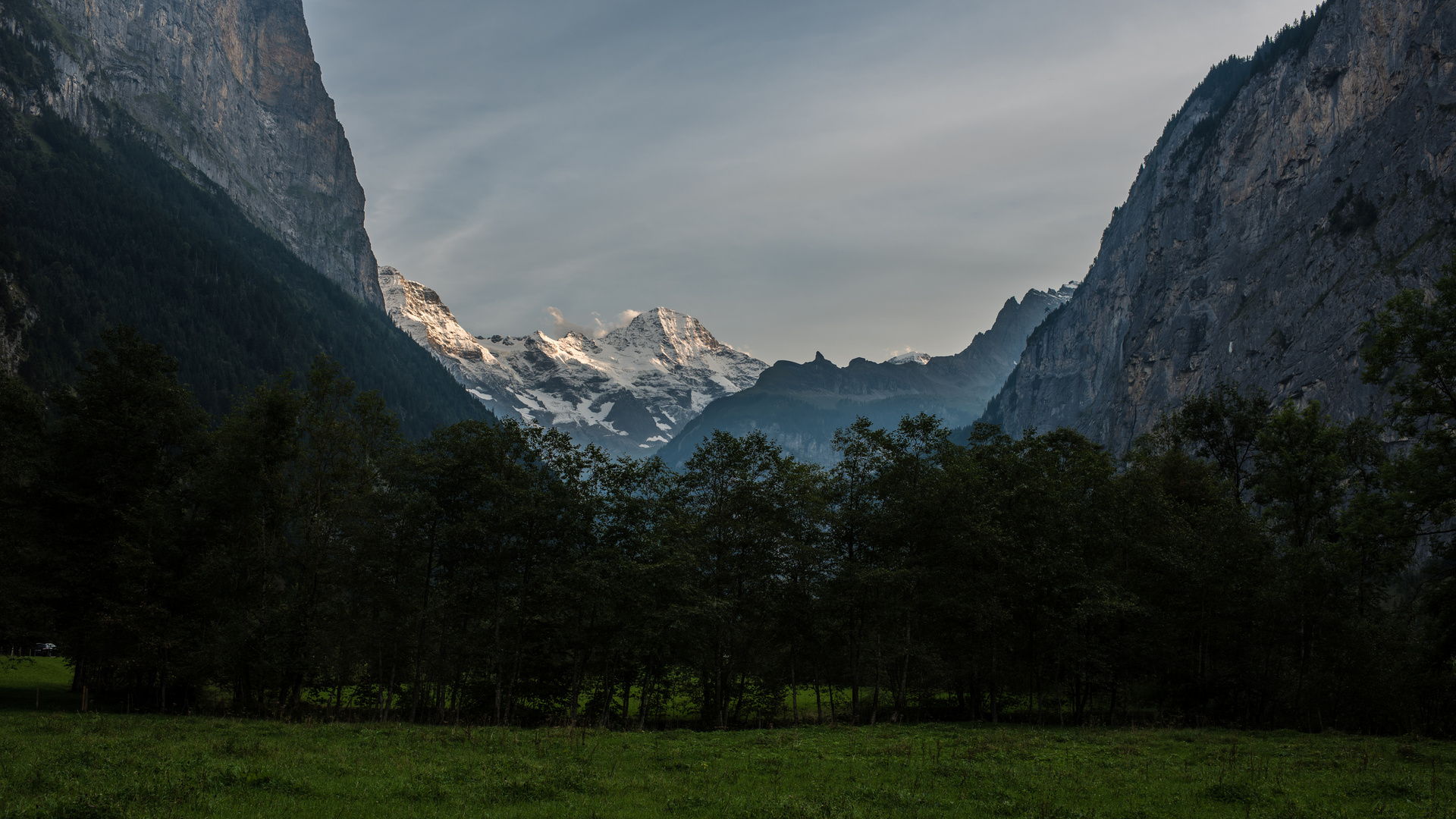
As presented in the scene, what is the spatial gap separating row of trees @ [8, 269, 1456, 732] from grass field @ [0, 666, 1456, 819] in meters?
9.36

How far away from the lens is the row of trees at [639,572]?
36031mm

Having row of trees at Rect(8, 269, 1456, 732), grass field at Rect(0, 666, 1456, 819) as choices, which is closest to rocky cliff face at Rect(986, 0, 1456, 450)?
row of trees at Rect(8, 269, 1456, 732)

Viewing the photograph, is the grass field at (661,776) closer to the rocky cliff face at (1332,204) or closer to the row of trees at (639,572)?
the row of trees at (639,572)

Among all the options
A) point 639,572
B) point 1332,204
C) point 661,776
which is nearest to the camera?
point 661,776

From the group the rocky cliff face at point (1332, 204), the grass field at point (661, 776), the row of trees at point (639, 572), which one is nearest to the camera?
the grass field at point (661, 776)

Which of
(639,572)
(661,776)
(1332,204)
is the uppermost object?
(1332,204)

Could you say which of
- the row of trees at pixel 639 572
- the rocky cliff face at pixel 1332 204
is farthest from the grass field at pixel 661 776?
the rocky cliff face at pixel 1332 204

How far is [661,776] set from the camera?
2050cm

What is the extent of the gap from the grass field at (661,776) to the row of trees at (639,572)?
936 centimetres

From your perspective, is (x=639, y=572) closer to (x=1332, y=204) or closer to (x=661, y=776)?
(x=661, y=776)

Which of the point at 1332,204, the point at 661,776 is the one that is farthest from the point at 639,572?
the point at 1332,204

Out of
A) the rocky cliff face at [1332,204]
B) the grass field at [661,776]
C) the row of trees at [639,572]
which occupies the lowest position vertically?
the grass field at [661,776]

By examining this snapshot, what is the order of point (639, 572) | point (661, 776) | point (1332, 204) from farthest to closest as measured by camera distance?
point (1332, 204), point (639, 572), point (661, 776)

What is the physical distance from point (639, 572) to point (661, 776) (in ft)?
63.2
